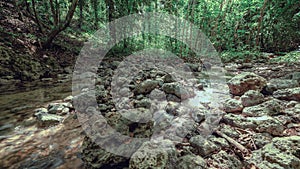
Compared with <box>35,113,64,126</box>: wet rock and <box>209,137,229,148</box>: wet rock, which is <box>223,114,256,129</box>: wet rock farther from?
<box>35,113,64,126</box>: wet rock

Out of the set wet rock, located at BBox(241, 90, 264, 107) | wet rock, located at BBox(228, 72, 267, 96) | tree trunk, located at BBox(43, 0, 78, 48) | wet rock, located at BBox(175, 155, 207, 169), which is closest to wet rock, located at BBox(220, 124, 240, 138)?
wet rock, located at BBox(175, 155, 207, 169)

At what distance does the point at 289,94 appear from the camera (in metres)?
3.58

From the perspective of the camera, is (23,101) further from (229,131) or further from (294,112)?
(294,112)

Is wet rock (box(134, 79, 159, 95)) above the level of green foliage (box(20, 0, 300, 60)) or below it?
below

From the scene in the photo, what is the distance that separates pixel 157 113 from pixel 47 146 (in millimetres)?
1863

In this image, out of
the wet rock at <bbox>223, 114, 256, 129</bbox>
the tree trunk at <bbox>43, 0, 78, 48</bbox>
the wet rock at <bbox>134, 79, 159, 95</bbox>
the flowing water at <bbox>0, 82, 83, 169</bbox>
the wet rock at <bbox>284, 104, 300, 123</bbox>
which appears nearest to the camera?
the flowing water at <bbox>0, 82, 83, 169</bbox>

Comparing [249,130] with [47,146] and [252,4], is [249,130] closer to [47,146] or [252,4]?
[47,146]

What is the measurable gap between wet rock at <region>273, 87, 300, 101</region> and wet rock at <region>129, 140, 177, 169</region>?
3.08m

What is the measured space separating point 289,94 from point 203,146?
8.73 ft

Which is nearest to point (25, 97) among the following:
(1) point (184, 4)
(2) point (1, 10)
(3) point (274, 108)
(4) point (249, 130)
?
(4) point (249, 130)

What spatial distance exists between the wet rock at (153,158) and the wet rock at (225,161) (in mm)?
501

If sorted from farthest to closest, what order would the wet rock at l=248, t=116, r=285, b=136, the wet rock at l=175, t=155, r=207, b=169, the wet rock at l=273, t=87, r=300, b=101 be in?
the wet rock at l=273, t=87, r=300, b=101 → the wet rock at l=248, t=116, r=285, b=136 → the wet rock at l=175, t=155, r=207, b=169

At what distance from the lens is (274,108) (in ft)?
9.95

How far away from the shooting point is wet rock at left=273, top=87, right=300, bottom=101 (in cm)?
348
